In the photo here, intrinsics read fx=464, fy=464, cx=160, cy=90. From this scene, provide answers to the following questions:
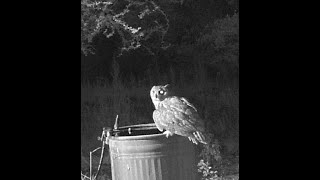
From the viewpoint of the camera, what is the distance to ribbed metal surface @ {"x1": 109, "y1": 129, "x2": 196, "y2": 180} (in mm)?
2309

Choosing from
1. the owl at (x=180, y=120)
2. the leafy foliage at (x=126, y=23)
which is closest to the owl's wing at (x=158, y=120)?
the owl at (x=180, y=120)

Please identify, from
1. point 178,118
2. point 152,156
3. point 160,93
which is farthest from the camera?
point 160,93

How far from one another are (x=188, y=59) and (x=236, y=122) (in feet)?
2.54

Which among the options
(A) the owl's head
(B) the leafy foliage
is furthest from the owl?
(B) the leafy foliage

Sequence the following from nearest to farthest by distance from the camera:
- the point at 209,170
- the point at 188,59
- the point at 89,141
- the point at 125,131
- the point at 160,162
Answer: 1. the point at 160,162
2. the point at 125,131
3. the point at 209,170
4. the point at 89,141
5. the point at 188,59

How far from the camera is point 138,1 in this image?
4449 mm

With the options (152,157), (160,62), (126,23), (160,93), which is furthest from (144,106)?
(152,157)

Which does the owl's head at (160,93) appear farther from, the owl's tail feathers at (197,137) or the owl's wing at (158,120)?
the owl's tail feathers at (197,137)

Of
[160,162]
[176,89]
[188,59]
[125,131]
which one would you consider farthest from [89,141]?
[160,162]

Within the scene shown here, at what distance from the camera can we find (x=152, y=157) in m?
2.33

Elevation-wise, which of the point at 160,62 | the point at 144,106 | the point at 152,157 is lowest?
the point at 152,157

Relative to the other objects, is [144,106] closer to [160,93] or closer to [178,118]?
[160,93]

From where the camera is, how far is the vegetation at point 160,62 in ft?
14.4

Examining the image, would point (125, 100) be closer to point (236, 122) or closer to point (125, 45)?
point (125, 45)
